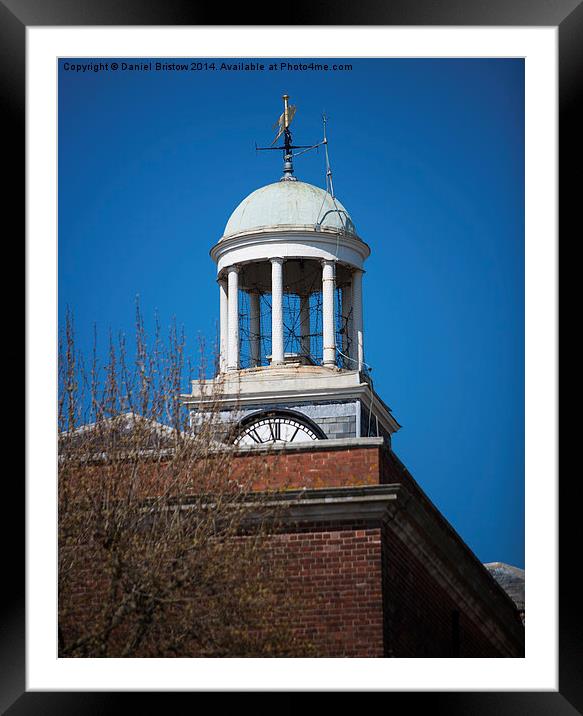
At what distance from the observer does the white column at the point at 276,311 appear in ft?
143

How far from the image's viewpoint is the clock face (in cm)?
4275

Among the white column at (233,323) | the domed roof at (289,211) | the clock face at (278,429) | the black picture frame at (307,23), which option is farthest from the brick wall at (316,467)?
the domed roof at (289,211)

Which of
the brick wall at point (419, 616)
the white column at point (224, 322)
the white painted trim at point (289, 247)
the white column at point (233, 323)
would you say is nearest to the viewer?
the brick wall at point (419, 616)

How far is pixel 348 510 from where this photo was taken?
1203 inches

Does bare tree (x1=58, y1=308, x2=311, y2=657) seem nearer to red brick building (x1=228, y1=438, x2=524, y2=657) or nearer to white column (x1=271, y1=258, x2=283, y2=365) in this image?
red brick building (x1=228, y1=438, x2=524, y2=657)

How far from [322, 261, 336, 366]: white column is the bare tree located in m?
12.7

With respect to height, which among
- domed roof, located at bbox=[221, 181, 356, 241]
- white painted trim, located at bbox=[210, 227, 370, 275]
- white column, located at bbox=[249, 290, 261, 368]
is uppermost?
domed roof, located at bbox=[221, 181, 356, 241]

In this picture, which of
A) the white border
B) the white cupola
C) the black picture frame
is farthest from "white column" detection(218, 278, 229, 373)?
the black picture frame

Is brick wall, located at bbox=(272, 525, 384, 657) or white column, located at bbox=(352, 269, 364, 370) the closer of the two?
brick wall, located at bbox=(272, 525, 384, 657)
